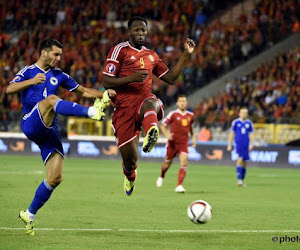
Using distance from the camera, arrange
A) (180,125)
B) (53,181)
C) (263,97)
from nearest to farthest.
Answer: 1. (53,181)
2. (180,125)
3. (263,97)

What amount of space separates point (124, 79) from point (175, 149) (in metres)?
8.36

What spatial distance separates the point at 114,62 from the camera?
32.2 feet

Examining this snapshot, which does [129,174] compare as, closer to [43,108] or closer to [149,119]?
[149,119]

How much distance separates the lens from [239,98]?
96.8 ft

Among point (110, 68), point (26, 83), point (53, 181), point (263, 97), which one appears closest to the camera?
point (26, 83)

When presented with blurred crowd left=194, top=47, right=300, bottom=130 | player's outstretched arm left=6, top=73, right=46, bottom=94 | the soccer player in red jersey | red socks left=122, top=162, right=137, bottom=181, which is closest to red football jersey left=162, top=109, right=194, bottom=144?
red socks left=122, top=162, right=137, bottom=181

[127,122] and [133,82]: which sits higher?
[133,82]

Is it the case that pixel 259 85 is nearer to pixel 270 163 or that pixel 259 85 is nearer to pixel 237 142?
pixel 270 163

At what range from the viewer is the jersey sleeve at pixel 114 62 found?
32.0 ft

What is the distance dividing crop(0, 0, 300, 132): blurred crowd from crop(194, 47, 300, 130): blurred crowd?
7.89 ft

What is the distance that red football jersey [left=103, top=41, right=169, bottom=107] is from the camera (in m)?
9.82

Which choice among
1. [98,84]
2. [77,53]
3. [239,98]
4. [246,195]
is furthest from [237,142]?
[77,53]

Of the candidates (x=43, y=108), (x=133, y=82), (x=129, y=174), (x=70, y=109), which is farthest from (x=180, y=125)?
(x=70, y=109)

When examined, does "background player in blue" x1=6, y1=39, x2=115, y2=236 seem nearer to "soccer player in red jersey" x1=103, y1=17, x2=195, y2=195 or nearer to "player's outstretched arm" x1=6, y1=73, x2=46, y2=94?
"player's outstretched arm" x1=6, y1=73, x2=46, y2=94
